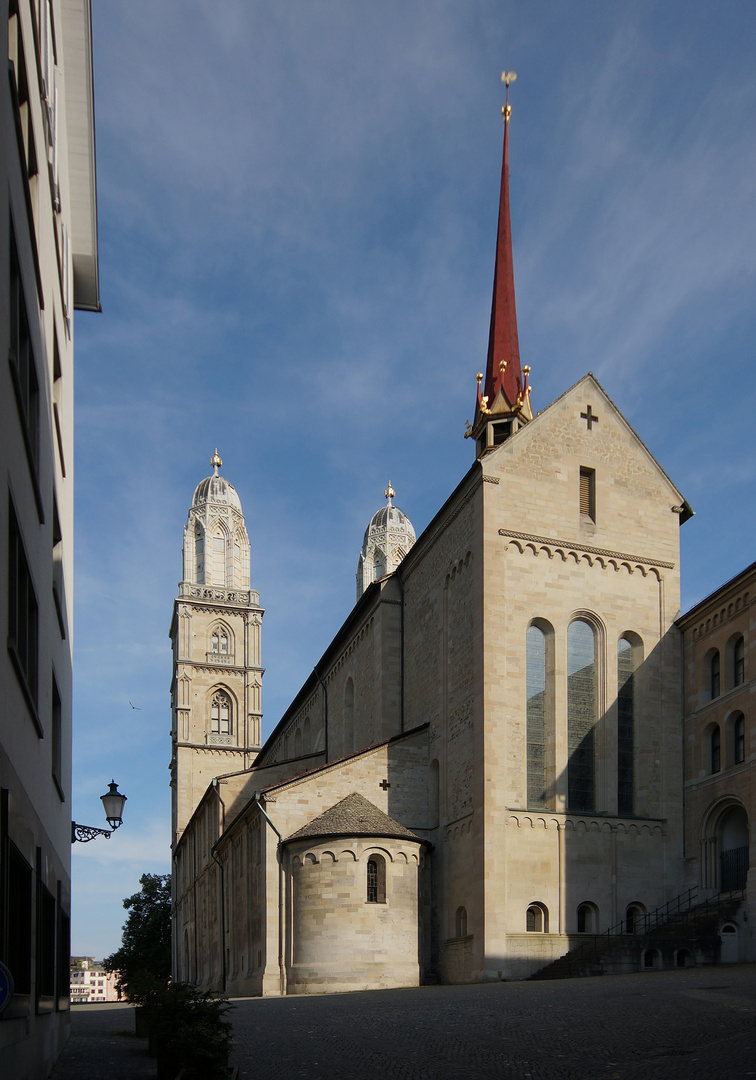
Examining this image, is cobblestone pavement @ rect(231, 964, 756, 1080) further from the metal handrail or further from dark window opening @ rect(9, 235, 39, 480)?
dark window opening @ rect(9, 235, 39, 480)

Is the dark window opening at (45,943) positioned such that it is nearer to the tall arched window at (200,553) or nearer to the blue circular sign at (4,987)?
the blue circular sign at (4,987)

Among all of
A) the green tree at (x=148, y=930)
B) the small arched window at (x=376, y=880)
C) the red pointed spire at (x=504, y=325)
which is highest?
the red pointed spire at (x=504, y=325)

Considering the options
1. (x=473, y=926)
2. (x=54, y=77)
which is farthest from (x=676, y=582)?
(x=54, y=77)

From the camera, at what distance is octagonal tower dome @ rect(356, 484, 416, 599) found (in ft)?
265

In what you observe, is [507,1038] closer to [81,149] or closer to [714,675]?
[81,149]

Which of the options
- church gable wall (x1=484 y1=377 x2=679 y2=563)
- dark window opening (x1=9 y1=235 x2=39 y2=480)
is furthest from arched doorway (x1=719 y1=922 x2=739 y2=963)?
dark window opening (x1=9 y1=235 x2=39 y2=480)

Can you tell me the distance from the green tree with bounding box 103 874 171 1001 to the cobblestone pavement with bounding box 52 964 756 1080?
56.0 m

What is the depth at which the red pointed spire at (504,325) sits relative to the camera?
150 ft

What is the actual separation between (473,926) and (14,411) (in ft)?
73.5

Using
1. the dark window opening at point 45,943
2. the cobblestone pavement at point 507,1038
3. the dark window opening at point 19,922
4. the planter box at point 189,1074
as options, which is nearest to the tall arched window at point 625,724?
the cobblestone pavement at point 507,1038

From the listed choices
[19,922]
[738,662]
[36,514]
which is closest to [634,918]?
[738,662]

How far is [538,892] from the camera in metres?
28.8

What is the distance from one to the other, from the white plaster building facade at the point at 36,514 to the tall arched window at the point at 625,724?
17.1 metres

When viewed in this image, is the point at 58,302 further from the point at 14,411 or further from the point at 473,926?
the point at 473,926
